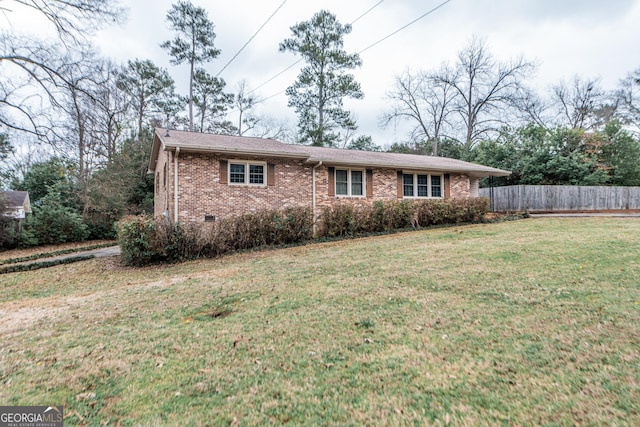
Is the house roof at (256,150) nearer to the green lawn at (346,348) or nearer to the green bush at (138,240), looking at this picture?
the green bush at (138,240)

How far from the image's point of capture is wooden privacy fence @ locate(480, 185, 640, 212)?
1675 centimetres

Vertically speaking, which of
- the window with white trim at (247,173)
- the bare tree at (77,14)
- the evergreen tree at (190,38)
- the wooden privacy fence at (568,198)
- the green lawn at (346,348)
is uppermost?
the evergreen tree at (190,38)

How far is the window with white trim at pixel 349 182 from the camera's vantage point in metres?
13.1

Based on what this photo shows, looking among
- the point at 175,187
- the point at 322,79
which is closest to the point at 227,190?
the point at 175,187

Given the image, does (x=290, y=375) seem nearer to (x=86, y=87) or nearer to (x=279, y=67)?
(x=86, y=87)

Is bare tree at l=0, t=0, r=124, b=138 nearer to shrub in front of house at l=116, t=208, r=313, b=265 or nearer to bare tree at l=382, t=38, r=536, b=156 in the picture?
shrub in front of house at l=116, t=208, r=313, b=265

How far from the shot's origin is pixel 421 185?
1455cm

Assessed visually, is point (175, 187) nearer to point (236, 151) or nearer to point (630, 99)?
point (236, 151)

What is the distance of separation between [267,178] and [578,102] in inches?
1170

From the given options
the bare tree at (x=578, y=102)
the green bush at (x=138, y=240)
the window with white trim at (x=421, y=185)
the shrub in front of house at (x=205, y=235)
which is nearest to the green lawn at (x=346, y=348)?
the green bush at (x=138, y=240)

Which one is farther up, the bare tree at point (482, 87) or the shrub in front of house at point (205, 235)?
the bare tree at point (482, 87)

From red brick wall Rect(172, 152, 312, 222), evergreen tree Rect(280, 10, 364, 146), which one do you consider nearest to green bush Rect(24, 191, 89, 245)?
red brick wall Rect(172, 152, 312, 222)

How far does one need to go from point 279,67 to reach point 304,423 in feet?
70.6

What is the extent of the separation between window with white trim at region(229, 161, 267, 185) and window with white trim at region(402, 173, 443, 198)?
6.32 meters
